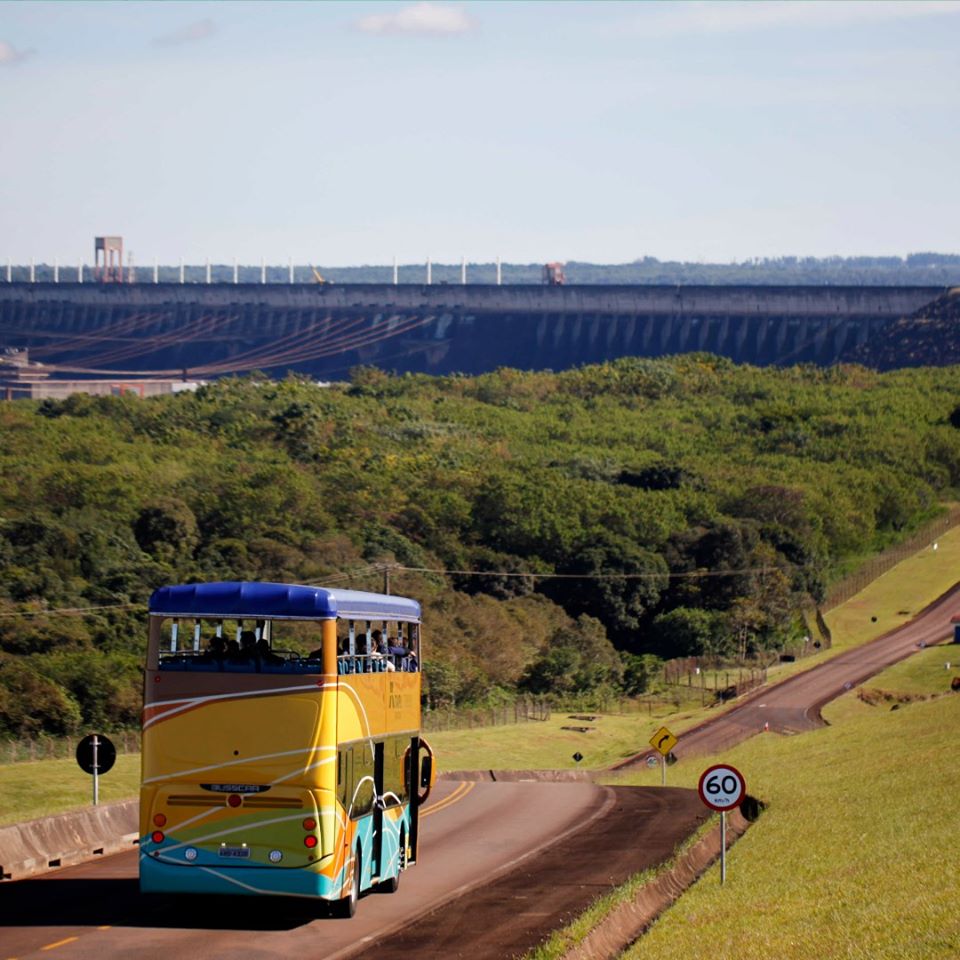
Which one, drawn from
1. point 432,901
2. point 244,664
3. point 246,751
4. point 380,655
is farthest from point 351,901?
point 244,664

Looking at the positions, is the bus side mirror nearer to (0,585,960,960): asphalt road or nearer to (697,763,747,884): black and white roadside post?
(0,585,960,960): asphalt road

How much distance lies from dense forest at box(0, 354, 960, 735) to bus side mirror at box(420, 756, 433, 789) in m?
39.1

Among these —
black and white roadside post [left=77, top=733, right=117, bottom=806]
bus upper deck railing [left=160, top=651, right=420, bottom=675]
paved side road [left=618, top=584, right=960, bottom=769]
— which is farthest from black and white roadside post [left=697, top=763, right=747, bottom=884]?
paved side road [left=618, top=584, right=960, bottom=769]

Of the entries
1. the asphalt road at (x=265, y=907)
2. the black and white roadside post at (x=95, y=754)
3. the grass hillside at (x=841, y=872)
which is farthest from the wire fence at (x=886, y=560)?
the black and white roadside post at (x=95, y=754)

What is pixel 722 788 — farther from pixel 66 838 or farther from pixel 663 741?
pixel 663 741

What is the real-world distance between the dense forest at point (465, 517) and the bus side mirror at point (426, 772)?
3909 centimetres

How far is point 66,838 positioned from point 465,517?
280 ft

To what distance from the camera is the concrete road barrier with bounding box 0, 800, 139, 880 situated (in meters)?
28.6

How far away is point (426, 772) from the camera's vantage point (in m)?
28.6

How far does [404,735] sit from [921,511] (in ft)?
400

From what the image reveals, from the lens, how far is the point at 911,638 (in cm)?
10262

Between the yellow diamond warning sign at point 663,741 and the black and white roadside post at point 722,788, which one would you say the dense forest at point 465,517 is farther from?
the black and white roadside post at point 722,788

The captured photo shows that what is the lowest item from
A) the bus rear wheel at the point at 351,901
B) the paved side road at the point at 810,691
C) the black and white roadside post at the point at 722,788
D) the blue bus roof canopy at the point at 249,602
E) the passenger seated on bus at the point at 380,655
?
the paved side road at the point at 810,691

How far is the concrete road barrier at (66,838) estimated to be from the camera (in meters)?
28.6
